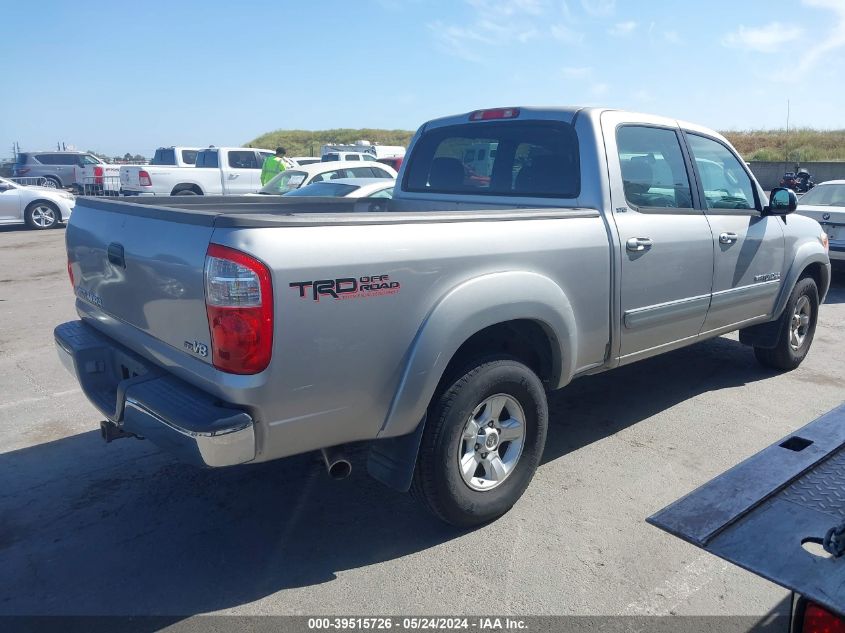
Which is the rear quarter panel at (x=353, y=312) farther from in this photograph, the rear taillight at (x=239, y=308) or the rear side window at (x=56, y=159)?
the rear side window at (x=56, y=159)

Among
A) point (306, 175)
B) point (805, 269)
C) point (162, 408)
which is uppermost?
point (306, 175)

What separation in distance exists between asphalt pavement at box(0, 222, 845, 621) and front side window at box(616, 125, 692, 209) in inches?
59.8

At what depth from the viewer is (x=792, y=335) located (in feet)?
19.2

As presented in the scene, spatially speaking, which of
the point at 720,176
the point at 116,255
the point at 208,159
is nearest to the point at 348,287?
the point at 116,255

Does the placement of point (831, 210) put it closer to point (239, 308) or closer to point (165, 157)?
point (239, 308)

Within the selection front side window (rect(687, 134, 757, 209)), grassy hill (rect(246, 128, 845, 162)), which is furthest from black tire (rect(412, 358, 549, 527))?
grassy hill (rect(246, 128, 845, 162))

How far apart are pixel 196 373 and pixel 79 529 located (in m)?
1.33

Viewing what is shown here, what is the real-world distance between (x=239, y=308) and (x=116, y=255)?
1.02 meters

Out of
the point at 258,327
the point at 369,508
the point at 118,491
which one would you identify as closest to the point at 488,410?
the point at 369,508

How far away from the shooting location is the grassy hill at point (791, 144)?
3900cm

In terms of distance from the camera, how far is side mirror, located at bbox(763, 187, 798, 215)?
5.06 meters

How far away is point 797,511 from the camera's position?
190 centimetres

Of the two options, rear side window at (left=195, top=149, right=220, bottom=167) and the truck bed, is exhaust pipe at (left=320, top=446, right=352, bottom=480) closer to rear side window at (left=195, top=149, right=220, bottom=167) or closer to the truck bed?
the truck bed

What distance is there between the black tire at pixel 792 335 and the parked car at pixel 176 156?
60.5 feet
